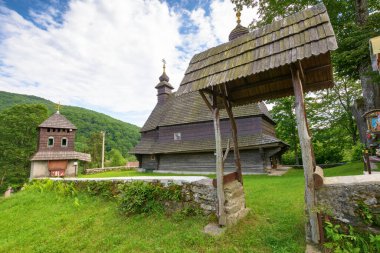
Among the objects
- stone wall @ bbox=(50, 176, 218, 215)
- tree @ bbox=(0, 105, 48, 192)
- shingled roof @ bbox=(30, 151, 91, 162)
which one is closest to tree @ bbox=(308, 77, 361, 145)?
stone wall @ bbox=(50, 176, 218, 215)

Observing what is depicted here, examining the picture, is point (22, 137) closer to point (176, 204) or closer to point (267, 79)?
point (176, 204)

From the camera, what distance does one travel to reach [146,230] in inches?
192

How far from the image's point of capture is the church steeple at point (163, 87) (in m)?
23.4

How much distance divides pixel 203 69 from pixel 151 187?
408 centimetres

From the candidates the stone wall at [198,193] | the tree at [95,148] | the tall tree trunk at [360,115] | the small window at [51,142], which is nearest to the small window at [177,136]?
the stone wall at [198,193]

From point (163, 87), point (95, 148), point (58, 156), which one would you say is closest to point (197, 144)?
point (163, 87)

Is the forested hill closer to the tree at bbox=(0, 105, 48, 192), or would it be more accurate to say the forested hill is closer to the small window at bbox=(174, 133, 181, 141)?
the tree at bbox=(0, 105, 48, 192)

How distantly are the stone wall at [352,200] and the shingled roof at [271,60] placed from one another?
237cm

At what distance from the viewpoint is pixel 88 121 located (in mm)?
55062

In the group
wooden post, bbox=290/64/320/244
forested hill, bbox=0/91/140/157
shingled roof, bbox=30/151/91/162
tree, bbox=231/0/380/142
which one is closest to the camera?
wooden post, bbox=290/64/320/244

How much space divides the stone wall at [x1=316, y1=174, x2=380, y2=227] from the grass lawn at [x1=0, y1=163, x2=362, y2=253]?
0.93 m

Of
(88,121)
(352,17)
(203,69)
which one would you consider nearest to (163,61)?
(352,17)

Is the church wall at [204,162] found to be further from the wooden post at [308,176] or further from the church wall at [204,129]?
the wooden post at [308,176]

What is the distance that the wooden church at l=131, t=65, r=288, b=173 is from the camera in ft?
44.9
